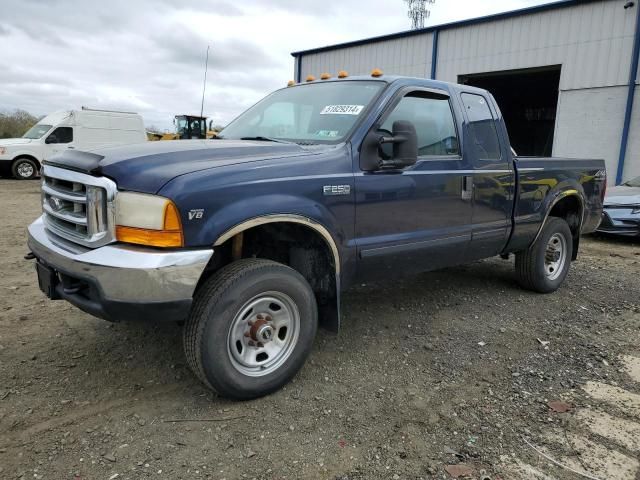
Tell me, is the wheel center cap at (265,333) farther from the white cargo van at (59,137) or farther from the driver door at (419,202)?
the white cargo van at (59,137)

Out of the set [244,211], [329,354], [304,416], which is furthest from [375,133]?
[304,416]

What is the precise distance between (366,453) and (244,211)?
1408mm

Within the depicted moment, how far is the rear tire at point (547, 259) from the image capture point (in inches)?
202

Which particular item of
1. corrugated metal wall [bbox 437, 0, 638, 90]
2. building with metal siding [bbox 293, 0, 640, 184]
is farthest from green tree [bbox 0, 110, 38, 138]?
corrugated metal wall [bbox 437, 0, 638, 90]

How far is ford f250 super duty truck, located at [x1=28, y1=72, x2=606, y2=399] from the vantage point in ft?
8.38

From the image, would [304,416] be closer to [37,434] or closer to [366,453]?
[366,453]

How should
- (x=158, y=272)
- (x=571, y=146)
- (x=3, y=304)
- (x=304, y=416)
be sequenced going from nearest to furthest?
1. (x=158, y=272)
2. (x=304, y=416)
3. (x=3, y=304)
4. (x=571, y=146)

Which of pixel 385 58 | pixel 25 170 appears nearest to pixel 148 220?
pixel 385 58

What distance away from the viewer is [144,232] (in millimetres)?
2541

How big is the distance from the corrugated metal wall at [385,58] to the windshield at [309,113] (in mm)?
11746

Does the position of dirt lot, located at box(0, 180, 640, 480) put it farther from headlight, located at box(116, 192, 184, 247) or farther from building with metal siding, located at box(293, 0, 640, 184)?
building with metal siding, located at box(293, 0, 640, 184)

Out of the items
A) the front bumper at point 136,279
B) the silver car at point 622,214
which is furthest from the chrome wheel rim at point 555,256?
the front bumper at point 136,279

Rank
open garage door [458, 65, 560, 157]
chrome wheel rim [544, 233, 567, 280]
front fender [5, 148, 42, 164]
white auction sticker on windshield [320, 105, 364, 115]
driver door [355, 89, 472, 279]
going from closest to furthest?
driver door [355, 89, 472, 279] → white auction sticker on windshield [320, 105, 364, 115] → chrome wheel rim [544, 233, 567, 280] → front fender [5, 148, 42, 164] → open garage door [458, 65, 560, 157]

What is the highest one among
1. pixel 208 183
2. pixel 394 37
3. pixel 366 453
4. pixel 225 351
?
pixel 394 37
